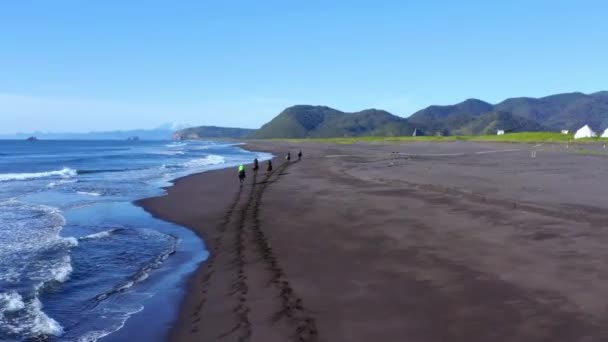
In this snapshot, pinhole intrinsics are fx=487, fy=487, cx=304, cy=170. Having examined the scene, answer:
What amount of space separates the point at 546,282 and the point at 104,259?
43.6 feet

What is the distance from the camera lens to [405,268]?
13.5m

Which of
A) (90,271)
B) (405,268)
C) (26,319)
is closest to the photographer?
(26,319)

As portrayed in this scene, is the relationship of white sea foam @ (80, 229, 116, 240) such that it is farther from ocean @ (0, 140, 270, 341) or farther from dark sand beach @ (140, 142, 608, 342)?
dark sand beach @ (140, 142, 608, 342)

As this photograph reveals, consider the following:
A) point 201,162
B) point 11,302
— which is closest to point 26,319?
point 11,302

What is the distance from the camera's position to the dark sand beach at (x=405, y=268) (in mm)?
9508

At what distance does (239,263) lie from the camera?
1498cm

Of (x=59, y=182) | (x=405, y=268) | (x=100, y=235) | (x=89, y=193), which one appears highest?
(x=405, y=268)

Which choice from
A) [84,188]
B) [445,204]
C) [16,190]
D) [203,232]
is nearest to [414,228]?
[445,204]

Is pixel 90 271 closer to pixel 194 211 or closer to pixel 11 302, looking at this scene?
pixel 11 302

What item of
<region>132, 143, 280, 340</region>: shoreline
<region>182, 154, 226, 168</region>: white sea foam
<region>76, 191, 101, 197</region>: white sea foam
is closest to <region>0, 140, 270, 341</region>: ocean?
<region>132, 143, 280, 340</region>: shoreline

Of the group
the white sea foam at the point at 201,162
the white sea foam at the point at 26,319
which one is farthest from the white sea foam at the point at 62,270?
the white sea foam at the point at 201,162

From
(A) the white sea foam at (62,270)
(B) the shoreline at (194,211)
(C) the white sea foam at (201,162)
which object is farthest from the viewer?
(C) the white sea foam at (201,162)

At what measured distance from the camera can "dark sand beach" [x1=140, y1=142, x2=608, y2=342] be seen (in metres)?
9.51

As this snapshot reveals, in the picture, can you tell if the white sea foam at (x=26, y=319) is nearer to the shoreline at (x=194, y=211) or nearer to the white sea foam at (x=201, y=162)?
the shoreline at (x=194, y=211)
